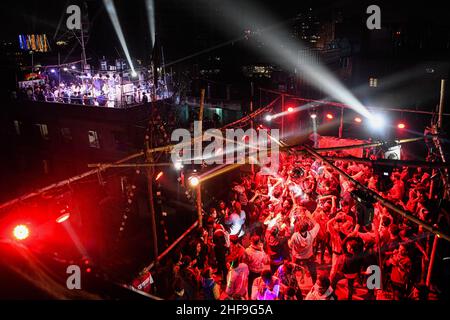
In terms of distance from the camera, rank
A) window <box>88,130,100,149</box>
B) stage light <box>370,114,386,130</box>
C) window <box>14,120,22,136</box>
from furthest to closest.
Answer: window <box>14,120,22,136</box>
window <box>88,130,100,149</box>
stage light <box>370,114,386,130</box>

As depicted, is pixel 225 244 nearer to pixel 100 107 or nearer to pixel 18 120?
pixel 100 107

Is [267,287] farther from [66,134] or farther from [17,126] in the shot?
[17,126]

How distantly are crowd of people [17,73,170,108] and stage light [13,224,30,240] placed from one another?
13.2m

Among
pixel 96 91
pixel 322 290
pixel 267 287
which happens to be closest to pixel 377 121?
pixel 322 290

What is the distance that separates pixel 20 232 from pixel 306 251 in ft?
20.9

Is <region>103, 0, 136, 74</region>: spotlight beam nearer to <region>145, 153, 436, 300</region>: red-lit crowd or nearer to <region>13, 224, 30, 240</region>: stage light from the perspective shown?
<region>145, 153, 436, 300</region>: red-lit crowd

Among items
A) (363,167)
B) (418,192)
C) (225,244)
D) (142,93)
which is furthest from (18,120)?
(418,192)

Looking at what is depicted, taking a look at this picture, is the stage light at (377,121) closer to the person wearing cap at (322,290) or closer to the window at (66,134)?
the person wearing cap at (322,290)

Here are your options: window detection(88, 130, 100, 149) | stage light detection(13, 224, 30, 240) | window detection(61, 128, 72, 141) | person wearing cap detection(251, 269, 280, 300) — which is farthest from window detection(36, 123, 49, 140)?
person wearing cap detection(251, 269, 280, 300)

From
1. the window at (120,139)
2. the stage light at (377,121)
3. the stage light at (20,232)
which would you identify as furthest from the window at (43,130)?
the stage light at (377,121)

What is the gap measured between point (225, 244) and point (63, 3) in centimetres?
2798

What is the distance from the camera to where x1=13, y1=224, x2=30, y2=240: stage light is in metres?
6.45

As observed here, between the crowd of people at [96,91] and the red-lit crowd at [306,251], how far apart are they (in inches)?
482

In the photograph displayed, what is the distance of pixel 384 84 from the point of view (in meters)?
16.1
